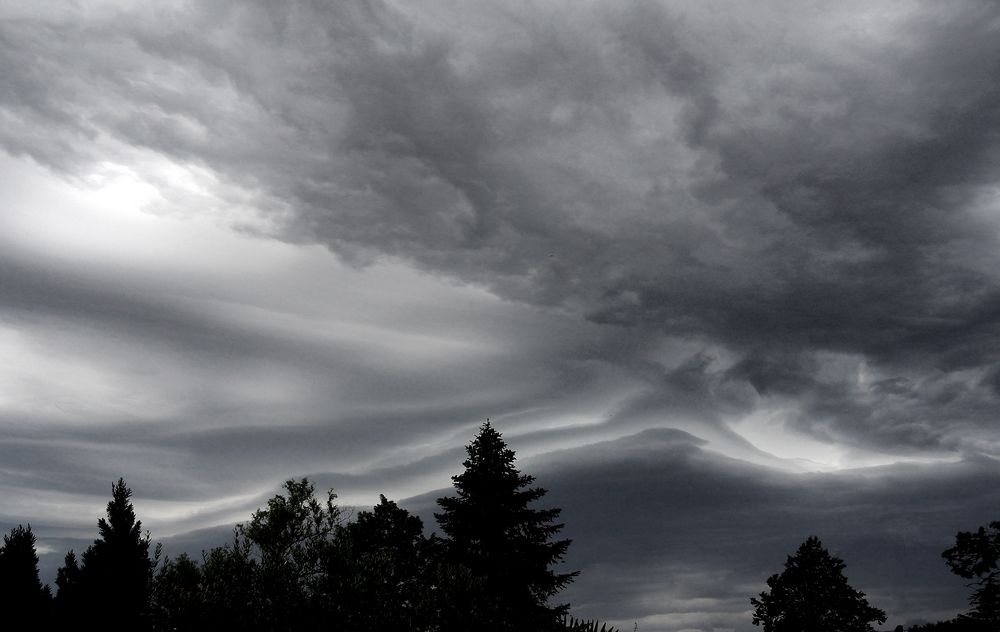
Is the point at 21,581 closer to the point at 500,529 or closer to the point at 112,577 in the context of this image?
the point at 112,577

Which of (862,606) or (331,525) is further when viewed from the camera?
(331,525)

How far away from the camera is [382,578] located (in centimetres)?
2531

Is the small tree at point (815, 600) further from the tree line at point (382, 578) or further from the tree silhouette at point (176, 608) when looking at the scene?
the tree silhouette at point (176, 608)

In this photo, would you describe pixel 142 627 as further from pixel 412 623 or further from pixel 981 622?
pixel 981 622

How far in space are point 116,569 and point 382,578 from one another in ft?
84.5

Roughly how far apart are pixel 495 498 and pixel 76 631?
96.9ft

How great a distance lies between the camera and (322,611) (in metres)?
23.7

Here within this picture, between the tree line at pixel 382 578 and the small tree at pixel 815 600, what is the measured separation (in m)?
0.08

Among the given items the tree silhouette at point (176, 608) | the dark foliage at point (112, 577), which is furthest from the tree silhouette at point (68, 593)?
the tree silhouette at point (176, 608)

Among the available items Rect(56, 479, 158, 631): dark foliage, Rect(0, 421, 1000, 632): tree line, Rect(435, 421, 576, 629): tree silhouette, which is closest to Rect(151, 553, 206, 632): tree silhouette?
Rect(0, 421, 1000, 632): tree line

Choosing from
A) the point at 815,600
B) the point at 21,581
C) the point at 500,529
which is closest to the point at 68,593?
the point at 21,581

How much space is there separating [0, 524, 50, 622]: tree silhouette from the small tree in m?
45.7

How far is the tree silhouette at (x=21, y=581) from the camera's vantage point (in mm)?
42750

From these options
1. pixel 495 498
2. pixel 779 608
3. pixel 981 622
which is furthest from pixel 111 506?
pixel 981 622
